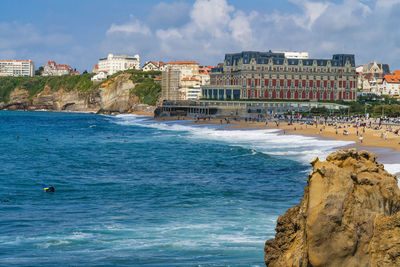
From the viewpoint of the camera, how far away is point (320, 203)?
42.6 feet

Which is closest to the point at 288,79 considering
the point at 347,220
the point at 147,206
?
the point at 147,206

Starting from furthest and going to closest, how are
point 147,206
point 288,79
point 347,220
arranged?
point 288,79 → point 147,206 → point 347,220

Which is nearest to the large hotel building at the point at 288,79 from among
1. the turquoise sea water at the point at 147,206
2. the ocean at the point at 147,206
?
the ocean at the point at 147,206

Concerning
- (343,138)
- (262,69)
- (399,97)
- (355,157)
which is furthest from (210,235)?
(399,97)

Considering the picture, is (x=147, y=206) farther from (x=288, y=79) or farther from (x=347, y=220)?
(x=288, y=79)

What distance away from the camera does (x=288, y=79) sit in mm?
180250

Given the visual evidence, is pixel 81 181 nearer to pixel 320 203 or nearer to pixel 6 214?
pixel 6 214

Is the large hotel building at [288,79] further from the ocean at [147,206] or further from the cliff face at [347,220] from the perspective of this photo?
the cliff face at [347,220]

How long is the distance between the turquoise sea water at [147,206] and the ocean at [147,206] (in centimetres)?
5

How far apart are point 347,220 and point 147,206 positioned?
22.4 m

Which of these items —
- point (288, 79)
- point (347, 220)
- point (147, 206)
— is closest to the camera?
point (347, 220)

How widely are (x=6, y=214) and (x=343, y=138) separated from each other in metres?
58.5

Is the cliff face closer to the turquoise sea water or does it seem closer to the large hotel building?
the turquoise sea water

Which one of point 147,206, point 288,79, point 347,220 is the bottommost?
point 147,206
